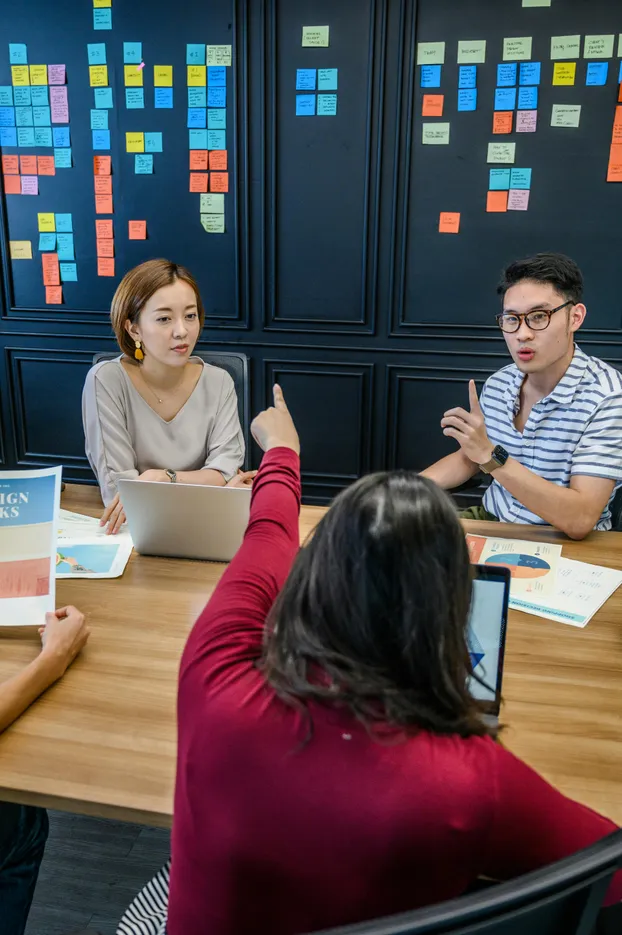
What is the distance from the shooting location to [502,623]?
0.99 m

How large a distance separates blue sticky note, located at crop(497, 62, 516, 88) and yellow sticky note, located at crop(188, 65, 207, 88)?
1304mm

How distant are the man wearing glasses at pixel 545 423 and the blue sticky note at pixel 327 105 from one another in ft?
5.80

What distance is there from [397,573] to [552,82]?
3.14 meters

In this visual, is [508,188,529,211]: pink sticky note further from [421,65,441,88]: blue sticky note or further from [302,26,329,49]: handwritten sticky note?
[302,26,329,49]: handwritten sticky note

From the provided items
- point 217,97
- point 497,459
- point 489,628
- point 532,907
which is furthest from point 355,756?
point 217,97

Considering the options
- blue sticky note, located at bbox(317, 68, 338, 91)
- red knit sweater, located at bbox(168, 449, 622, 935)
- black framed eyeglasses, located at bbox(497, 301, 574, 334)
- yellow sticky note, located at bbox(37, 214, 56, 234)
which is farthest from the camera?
yellow sticky note, located at bbox(37, 214, 56, 234)

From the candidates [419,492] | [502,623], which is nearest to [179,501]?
[502,623]

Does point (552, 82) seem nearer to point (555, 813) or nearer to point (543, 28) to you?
point (543, 28)

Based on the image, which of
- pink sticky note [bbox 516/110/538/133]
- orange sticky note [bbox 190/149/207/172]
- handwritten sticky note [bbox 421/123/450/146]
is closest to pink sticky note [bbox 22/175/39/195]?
orange sticky note [bbox 190/149/207/172]

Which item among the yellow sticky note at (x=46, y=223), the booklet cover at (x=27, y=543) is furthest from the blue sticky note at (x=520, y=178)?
the booklet cover at (x=27, y=543)

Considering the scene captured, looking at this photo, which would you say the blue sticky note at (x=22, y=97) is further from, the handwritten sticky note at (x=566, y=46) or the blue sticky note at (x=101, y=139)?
the handwritten sticky note at (x=566, y=46)

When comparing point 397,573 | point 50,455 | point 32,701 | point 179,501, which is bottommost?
point 50,455

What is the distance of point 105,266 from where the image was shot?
3.68 metres

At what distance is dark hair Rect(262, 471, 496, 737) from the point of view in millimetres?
638
